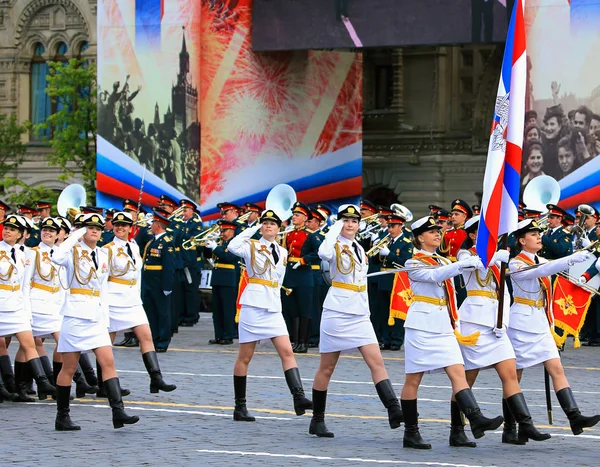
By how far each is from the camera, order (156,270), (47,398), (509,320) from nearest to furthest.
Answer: (509,320) → (47,398) → (156,270)

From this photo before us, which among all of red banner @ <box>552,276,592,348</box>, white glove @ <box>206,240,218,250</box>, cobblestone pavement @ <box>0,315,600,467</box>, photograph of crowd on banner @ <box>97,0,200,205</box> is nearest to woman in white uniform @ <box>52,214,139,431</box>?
cobblestone pavement @ <box>0,315,600,467</box>

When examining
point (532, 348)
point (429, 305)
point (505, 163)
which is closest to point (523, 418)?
point (532, 348)

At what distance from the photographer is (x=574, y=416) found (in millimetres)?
11000

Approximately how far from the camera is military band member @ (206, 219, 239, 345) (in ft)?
66.0

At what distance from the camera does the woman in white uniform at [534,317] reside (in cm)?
1113

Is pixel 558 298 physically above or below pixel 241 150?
below

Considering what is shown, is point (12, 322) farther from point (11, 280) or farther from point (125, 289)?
point (125, 289)

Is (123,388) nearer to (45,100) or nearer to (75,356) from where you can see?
(75,356)

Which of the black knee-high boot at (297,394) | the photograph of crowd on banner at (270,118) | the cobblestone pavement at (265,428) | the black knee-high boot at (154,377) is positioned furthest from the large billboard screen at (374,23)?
the black knee-high boot at (297,394)

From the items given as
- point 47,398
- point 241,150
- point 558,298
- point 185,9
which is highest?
point 185,9

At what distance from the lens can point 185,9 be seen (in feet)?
94.5

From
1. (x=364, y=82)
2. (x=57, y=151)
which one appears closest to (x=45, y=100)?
(x=57, y=151)

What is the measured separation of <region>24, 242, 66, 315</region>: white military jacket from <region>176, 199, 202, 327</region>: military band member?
691 centimetres

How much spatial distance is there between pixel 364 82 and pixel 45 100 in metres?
A: 9.77
